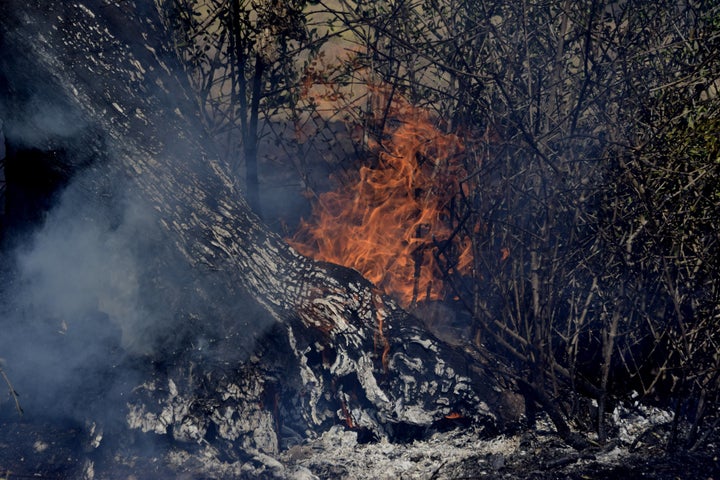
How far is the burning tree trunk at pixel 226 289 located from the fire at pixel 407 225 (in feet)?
3.26

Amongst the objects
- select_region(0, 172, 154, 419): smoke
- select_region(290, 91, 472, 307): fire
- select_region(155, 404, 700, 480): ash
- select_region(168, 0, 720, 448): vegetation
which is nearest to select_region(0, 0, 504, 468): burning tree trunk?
select_region(155, 404, 700, 480): ash

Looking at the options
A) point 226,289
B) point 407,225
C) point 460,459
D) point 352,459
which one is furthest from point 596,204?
point 226,289

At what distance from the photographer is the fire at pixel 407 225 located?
216 inches

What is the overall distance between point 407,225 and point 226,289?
212 cm

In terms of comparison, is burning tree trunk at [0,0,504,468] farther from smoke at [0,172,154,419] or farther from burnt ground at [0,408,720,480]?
smoke at [0,172,154,419]

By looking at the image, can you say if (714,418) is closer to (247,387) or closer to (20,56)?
(247,387)

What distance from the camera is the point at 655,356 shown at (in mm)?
4828

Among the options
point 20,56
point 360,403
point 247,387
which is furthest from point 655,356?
point 20,56

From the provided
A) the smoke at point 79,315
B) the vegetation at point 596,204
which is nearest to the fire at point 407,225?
the vegetation at point 596,204

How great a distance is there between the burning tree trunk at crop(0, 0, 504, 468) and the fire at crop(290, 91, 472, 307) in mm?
993

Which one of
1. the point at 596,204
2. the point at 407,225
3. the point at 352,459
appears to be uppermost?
the point at 407,225

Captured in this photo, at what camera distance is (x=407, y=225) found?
5691mm

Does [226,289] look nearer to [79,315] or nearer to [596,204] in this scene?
[79,315]

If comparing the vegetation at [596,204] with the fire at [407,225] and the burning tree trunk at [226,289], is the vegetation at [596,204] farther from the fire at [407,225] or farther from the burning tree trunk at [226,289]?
the burning tree trunk at [226,289]
